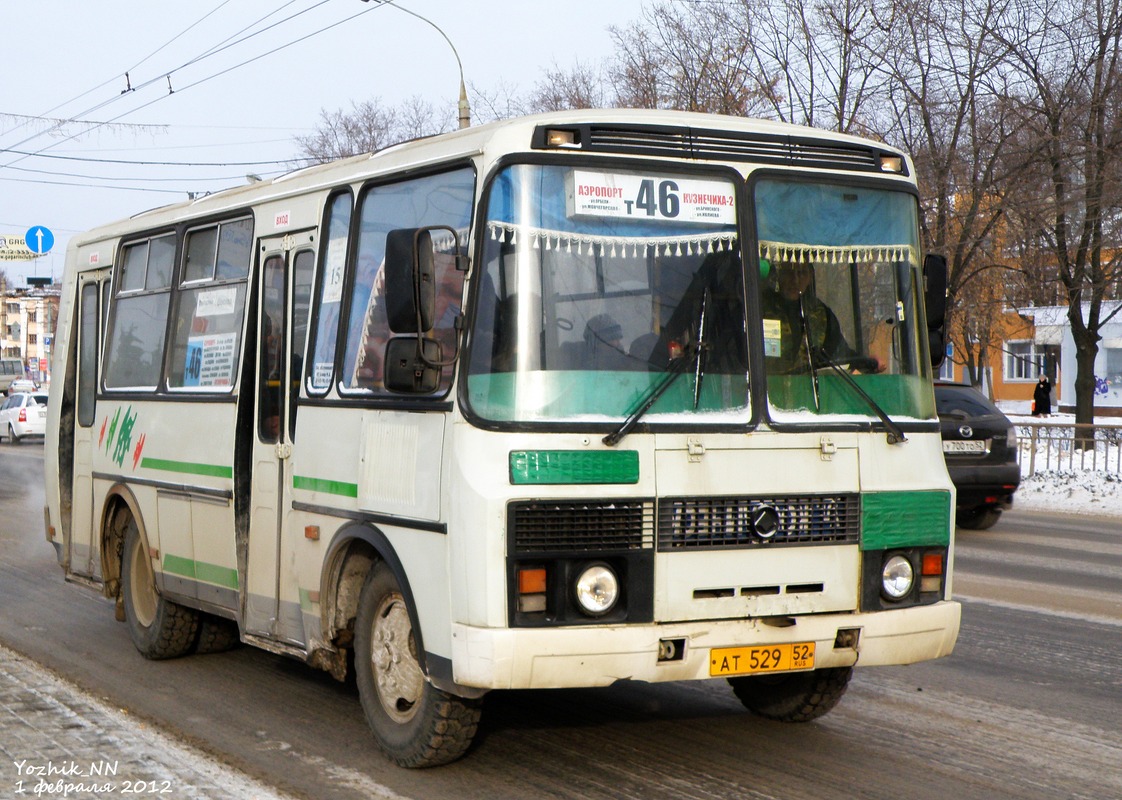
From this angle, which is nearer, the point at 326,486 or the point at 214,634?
the point at 326,486

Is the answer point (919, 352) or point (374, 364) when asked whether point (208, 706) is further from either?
point (919, 352)

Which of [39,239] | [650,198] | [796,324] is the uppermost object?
[39,239]

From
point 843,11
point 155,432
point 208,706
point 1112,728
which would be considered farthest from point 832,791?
point 843,11

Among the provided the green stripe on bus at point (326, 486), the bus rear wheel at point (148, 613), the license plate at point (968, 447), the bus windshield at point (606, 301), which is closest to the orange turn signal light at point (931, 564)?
the bus windshield at point (606, 301)

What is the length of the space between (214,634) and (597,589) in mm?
3996

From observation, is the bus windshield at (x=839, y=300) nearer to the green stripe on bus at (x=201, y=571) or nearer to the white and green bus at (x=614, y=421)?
the white and green bus at (x=614, y=421)

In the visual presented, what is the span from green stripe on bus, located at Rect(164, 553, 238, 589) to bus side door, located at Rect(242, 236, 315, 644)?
0.76 feet

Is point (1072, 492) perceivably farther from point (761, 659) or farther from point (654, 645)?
point (654, 645)

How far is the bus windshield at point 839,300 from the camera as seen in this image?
5863 millimetres

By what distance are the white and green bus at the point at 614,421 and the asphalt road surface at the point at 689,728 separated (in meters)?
0.32

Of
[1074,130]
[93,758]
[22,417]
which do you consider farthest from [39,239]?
[93,758]

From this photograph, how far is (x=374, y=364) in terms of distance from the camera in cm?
627

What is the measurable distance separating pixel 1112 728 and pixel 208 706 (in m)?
4.37

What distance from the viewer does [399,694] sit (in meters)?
6.00
